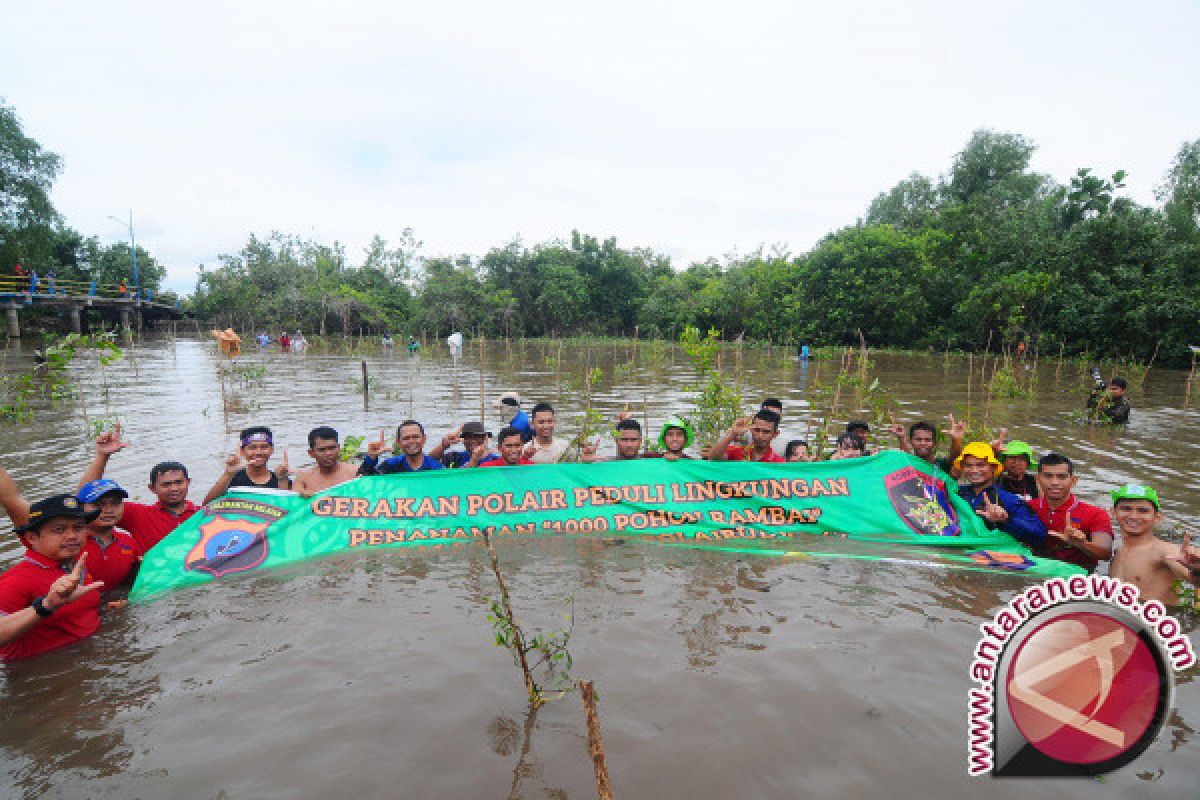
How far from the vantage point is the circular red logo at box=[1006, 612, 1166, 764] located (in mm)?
1892

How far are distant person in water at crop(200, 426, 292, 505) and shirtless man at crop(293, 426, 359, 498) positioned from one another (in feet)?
0.84

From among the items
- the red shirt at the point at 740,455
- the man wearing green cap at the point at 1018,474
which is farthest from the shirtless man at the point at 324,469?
the man wearing green cap at the point at 1018,474

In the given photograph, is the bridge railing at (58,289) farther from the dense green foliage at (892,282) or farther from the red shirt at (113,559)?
the red shirt at (113,559)

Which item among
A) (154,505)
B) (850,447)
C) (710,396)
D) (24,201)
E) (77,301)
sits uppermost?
(24,201)

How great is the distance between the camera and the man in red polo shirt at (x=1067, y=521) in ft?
15.7

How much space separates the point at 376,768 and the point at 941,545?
4.85 meters

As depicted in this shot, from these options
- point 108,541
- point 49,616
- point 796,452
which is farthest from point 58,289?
point 796,452

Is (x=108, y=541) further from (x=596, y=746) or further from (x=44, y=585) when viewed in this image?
(x=596, y=746)

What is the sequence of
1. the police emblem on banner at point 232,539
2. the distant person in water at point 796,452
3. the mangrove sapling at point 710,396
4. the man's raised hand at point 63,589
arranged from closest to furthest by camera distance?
the man's raised hand at point 63,589 < the police emblem on banner at point 232,539 < the distant person in water at point 796,452 < the mangrove sapling at point 710,396

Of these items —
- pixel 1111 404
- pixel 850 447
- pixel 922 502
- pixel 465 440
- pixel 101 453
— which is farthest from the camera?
pixel 1111 404

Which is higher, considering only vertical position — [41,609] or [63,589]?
[63,589]

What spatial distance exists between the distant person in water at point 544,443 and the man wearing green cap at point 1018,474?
15.3ft

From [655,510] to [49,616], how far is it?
174 inches

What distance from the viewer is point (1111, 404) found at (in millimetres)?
11797
